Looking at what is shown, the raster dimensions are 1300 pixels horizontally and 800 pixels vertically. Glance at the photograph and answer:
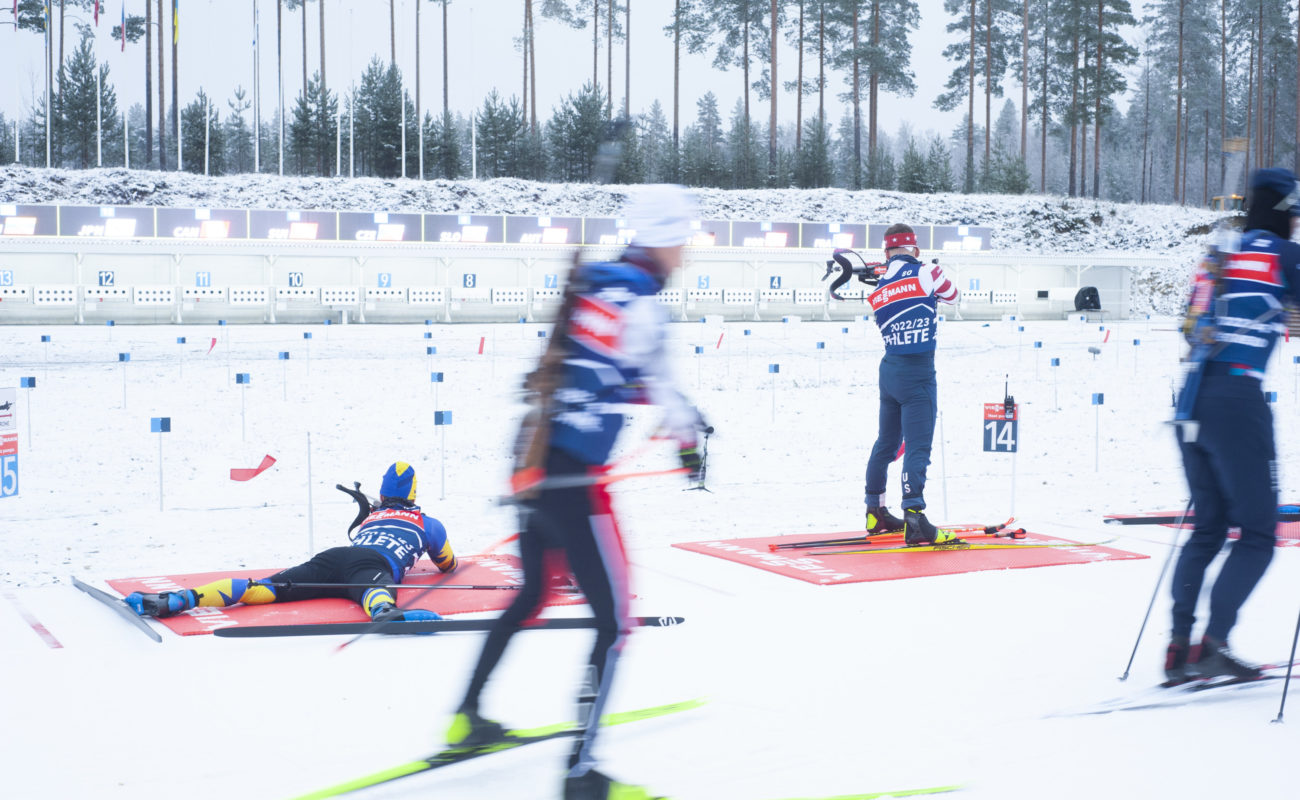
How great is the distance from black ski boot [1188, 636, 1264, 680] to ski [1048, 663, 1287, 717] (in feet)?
0.08

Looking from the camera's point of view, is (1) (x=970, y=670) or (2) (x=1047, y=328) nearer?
(1) (x=970, y=670)

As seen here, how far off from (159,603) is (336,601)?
75 cm

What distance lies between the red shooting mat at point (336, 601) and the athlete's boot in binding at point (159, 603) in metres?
Result: 0.05

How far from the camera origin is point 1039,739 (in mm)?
3338

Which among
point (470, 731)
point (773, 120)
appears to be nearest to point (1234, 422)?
point (470, 731)

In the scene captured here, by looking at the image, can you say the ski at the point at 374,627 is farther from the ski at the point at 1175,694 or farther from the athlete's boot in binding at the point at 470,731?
the ski at the point at 1175,694

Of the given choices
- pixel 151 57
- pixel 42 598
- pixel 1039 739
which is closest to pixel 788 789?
pixel 1039 739

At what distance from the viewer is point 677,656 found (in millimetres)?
4285

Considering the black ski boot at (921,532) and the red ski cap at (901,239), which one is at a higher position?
the red ski cap at (901,239)

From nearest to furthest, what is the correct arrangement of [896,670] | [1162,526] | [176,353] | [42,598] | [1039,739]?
[1039,739] → [896,670] → [42,598] → [1162,526] → [176,353]

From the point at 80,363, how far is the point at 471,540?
12.6 meters

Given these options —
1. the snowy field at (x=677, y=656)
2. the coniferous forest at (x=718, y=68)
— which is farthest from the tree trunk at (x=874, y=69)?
the snowy field at (x=677, y=656)

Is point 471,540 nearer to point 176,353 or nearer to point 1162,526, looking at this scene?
point 1162,526

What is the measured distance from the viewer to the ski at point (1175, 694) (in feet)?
11.8
